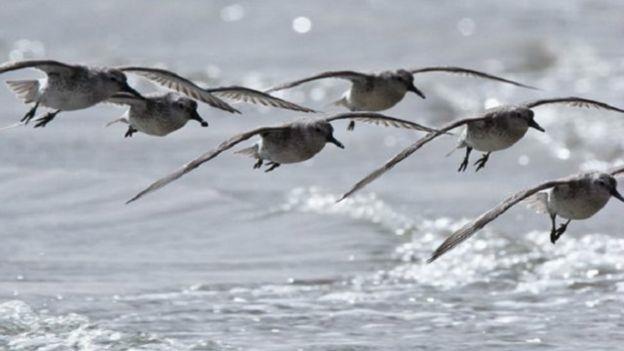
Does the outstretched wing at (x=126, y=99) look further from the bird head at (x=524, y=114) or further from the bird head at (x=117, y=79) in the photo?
the bird head at (x=524, y=114)

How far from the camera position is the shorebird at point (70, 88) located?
11219 millimetres

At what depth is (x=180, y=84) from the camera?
37.3 feet

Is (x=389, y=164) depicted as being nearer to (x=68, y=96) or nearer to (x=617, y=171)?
(x=617, y=171)

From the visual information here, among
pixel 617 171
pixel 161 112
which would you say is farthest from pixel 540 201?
pixel 161 112

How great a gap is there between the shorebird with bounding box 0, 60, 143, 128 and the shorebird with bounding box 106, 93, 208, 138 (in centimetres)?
16

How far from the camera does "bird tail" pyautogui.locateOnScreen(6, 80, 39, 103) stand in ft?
37.2

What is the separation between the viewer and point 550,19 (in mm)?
37844

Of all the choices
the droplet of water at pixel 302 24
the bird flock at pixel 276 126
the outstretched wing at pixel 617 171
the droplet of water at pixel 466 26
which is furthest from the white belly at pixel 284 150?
the droplet of water at pixel 466 26

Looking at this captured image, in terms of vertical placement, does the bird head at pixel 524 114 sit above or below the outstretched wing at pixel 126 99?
above

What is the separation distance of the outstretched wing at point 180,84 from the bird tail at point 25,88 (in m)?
0.63

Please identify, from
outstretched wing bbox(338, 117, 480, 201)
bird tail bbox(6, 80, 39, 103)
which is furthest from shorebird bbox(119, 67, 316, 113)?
outstretched wing bbox(338, 117, 480, 201)

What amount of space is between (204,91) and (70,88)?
1013mm

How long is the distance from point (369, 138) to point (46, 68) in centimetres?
1360

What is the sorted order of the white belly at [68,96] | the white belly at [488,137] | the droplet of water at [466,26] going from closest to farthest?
the white belly at [68,96]
the white belly at [488,137]
the droplet of water at [466,26]
